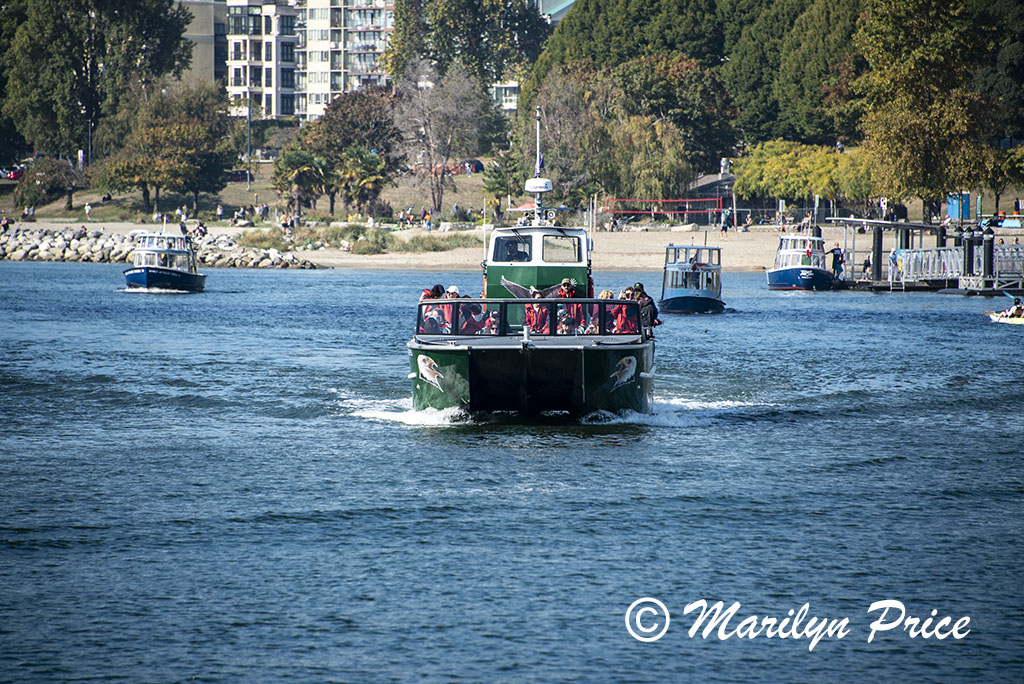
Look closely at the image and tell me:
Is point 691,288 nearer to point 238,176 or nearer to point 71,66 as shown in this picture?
point 71,66

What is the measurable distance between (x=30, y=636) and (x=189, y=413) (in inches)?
573

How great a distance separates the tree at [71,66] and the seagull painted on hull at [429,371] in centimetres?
11702

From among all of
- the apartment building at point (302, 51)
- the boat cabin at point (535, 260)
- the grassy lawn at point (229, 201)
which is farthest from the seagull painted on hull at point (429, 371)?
the apartment building at point (302, 51)

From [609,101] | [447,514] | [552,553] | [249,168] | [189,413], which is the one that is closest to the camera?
[552,553]

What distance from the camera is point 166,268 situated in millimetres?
66562

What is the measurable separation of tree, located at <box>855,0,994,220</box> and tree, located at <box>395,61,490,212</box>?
47.9 meters

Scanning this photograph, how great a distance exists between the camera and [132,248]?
328 ft

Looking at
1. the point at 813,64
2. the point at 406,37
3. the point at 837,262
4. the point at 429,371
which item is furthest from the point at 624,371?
the point at 406,37

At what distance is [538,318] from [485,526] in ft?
22.5

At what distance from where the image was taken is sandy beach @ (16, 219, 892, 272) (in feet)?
287

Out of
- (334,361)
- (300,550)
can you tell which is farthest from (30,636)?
(334,361)

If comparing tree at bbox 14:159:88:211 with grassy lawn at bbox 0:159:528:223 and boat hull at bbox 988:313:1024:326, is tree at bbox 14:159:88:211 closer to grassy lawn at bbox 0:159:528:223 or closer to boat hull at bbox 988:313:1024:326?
grassy lawn at bbox 0:159:528:223

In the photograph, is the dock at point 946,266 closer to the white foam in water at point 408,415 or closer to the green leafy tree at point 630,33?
the white foam in water at point 408,415

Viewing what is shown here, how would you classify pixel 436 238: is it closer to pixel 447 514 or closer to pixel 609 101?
pixel 609 101
